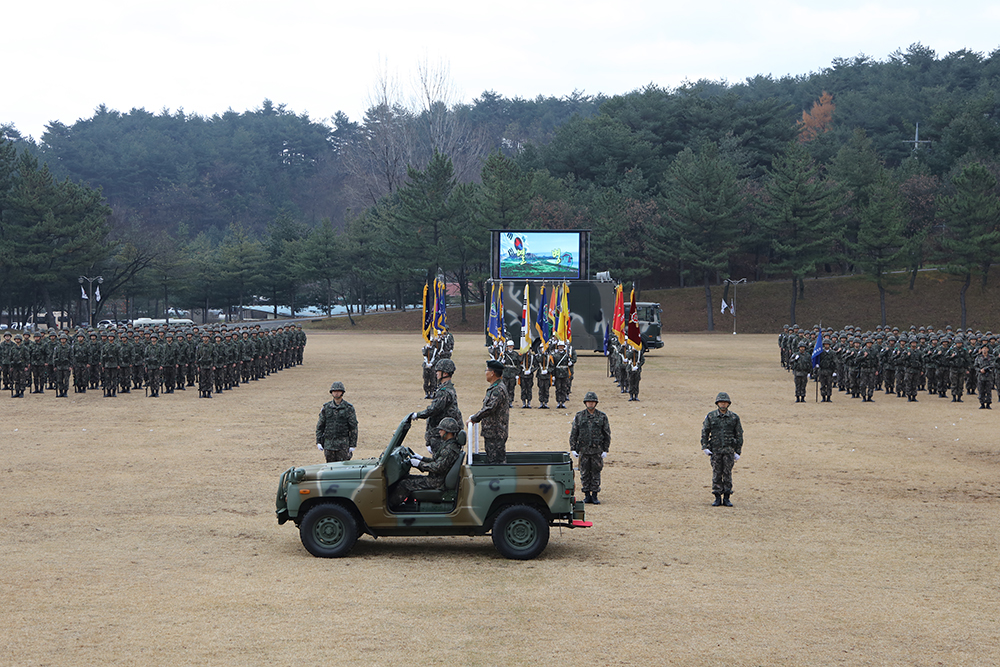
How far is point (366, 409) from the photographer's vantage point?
2431 cm

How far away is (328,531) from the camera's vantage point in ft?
33.7

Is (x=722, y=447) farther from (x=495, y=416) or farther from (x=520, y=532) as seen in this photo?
(x=520, y=532)

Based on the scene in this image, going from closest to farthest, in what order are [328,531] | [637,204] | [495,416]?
[328,531], [495,416], [637,204]

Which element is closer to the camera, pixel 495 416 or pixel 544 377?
pixel 495 416

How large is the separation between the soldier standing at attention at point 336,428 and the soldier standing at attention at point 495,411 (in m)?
1.73

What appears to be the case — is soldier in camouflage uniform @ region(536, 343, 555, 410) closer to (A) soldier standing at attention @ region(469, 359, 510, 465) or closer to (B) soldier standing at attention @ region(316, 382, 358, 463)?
(A) soldier standing at attention @ region(469, 359, 510, 465)

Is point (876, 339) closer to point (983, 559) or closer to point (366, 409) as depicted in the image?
point (366, 409)

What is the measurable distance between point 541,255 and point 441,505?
125 ft

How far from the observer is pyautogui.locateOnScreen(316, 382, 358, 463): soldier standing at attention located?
42.6ft

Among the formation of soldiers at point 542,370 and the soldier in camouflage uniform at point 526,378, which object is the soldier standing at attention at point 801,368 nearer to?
the formation of soldiers at point 542,370

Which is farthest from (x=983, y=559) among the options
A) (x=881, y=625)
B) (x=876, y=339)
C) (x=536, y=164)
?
(x=536, y=164)

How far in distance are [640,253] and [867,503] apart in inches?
2759

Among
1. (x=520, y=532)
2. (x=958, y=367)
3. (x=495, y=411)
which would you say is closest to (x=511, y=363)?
(x=958, y=367)

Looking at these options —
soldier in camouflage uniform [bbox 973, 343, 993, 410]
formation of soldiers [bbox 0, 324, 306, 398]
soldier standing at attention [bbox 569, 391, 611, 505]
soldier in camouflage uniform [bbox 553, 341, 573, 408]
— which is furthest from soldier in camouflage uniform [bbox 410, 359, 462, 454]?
soldier in camouflage uniform [bbox 973, 343, 993, 410]
